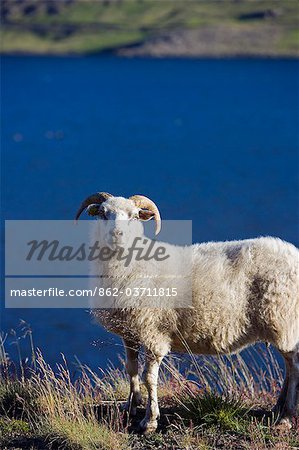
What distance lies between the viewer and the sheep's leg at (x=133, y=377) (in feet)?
29.0

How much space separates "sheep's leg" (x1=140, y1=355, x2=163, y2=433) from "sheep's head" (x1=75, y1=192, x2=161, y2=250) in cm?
122

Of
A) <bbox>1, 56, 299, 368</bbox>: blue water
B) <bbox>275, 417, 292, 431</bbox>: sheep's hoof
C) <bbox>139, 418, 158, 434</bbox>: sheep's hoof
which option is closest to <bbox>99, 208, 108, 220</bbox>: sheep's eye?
<bbox>1, 56, 299, 368</bbox>: blue water

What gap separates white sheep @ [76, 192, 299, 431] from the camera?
336 inches

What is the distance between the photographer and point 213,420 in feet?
27.3

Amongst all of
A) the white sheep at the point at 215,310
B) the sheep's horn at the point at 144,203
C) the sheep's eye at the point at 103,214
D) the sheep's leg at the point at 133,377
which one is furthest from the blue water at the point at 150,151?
the sheep's horn at the point at 144,203

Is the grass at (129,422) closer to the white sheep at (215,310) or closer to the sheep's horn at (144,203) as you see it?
the white sheep at (215,310)

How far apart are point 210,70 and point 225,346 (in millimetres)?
94369

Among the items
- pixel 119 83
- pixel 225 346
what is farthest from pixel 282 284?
pixel 119 83

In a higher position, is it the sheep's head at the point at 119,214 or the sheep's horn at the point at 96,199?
the sheep's horn at the point at 96,199

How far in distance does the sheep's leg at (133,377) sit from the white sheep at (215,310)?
1 centimetres

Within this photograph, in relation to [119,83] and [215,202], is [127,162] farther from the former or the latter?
[119,83]

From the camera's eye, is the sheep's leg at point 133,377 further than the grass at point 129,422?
Yes

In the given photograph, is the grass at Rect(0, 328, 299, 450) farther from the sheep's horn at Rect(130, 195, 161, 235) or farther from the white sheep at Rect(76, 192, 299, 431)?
the sheep's horn at Rect(130, 195, 161, 235)

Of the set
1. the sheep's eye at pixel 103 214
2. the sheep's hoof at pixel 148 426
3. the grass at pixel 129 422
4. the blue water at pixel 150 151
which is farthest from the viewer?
the blue water at pixel 150 151
